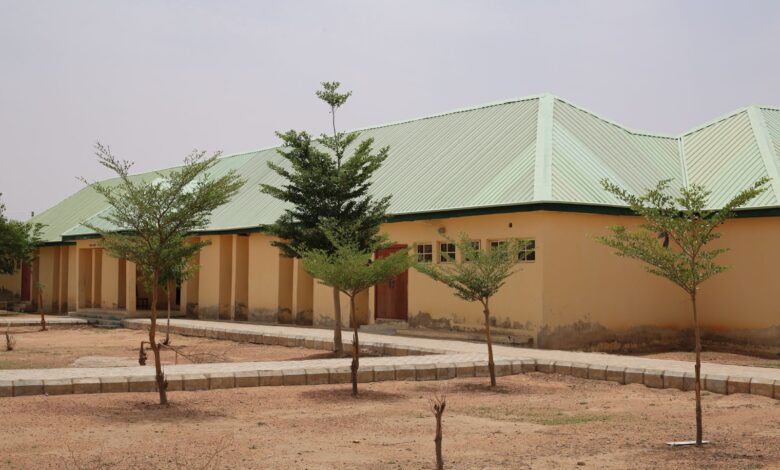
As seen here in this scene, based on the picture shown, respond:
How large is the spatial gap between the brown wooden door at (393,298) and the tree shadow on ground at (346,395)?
31.6 feet

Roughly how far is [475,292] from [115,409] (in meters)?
5.92

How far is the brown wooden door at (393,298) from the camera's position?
77.9 ft

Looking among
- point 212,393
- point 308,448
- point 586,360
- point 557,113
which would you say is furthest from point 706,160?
point 308,448

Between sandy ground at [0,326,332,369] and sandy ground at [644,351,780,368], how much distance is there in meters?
7.14

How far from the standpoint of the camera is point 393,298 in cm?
2408

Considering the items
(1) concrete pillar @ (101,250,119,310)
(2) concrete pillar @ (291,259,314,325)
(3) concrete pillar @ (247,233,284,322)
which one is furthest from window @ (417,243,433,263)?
(1) concrete pillar @ (101,250,119,310)

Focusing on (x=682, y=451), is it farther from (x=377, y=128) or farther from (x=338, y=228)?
(x=377, y=128)

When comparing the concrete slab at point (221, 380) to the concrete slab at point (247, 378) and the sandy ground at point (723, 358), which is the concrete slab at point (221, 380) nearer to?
the concrete slab at point (247, 378)

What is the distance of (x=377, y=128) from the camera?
2922cm

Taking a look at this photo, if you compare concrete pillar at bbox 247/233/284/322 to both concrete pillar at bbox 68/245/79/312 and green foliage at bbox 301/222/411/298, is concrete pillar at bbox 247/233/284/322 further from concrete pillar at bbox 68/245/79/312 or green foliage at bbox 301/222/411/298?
green foliage at bbox 301/222/411/298

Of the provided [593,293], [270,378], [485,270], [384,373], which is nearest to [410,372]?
[384,373]

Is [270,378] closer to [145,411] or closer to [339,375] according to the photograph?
[339,375]

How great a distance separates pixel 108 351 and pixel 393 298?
7.27 meters

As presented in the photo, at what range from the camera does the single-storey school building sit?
19.4m
